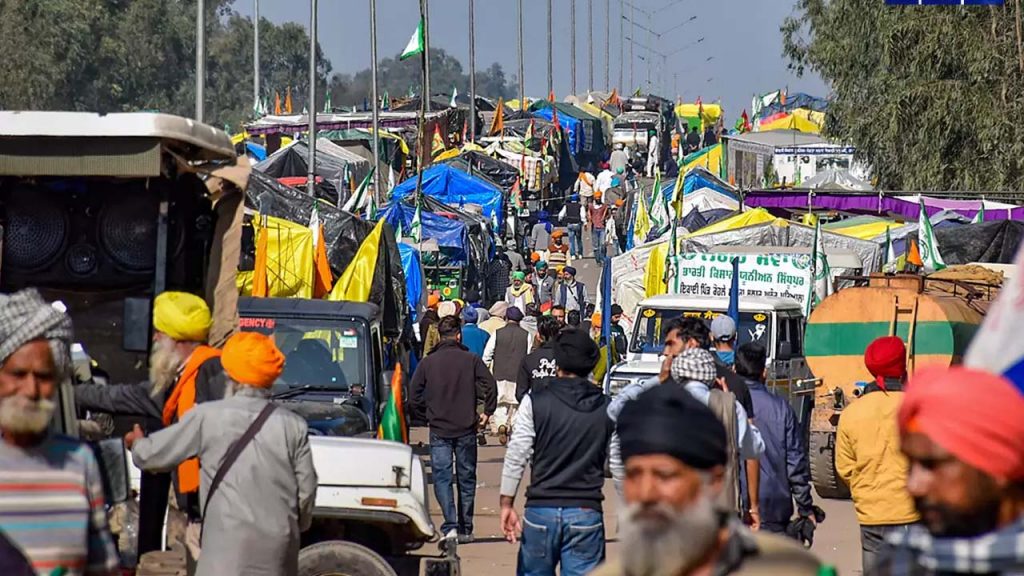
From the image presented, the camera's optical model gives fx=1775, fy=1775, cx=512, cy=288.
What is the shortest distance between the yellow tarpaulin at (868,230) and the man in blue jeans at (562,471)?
842 inches

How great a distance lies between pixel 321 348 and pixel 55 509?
660 centimetres

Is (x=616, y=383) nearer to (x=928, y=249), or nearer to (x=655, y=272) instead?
(x=655, y=272)

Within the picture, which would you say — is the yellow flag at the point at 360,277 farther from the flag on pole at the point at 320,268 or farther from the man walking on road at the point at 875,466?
the man walking on road at the point at 875,466

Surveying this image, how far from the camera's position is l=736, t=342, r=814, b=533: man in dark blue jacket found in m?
9.46

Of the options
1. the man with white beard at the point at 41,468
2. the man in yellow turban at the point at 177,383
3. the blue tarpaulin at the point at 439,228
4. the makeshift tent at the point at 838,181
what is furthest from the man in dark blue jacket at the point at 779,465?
the makeshift tent at the point at 838,181

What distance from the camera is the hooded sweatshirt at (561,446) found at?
8406 mm

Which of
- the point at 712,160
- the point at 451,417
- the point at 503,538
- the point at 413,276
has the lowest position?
the point at 503,538

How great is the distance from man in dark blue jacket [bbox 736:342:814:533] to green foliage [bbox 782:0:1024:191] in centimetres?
2337

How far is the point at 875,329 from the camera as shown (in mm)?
18875

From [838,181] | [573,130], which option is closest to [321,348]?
[838,181]

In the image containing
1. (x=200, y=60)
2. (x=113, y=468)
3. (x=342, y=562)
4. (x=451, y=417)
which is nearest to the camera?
(x=113, y=468)

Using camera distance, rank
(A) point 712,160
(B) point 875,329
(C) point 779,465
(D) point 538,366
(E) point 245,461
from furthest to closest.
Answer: (A) point 712,160 < (B) point 875,329 < (D) point 538,366 < (C) point 779,465 < (E) point 245,461

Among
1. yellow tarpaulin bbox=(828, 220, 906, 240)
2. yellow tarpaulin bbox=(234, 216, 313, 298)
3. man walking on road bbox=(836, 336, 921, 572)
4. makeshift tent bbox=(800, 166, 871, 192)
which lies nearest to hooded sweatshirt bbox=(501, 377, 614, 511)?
man walking on road bbox=(836, 336, 921, 572)

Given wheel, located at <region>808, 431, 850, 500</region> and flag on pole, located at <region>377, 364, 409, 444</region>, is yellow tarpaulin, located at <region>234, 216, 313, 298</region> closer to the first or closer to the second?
wheel, located at <region>808, 431, 850, 500</region>
